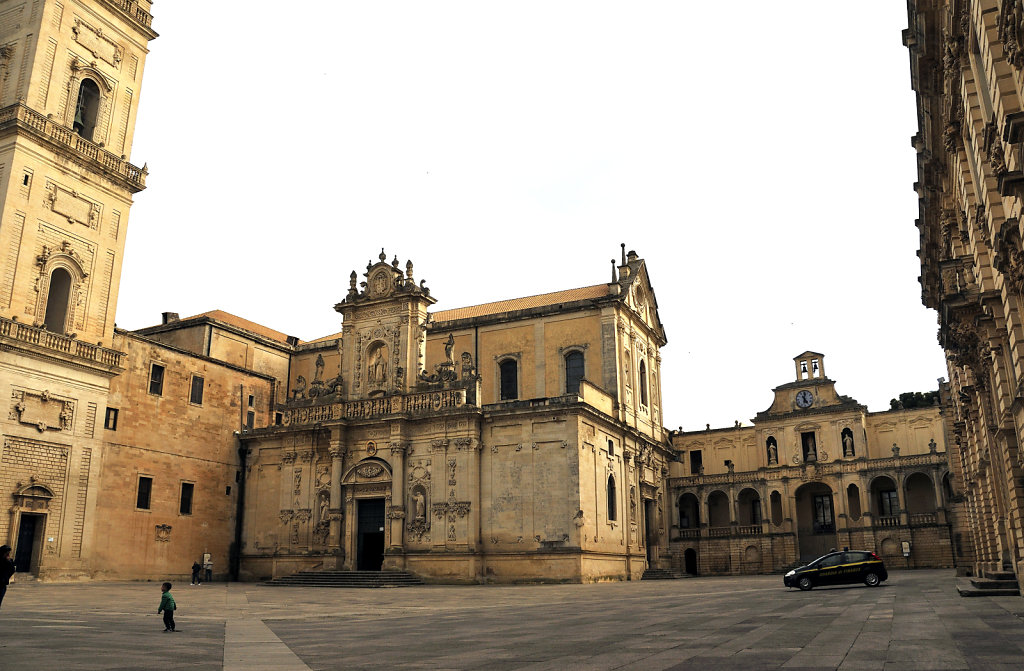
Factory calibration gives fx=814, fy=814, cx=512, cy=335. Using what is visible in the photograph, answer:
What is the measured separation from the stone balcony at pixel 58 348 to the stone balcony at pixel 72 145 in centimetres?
760

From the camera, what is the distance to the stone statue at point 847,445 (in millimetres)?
52750

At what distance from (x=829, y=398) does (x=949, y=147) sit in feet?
129

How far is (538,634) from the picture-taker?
1245 centimetres

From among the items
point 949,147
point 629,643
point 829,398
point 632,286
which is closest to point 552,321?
point 632,286

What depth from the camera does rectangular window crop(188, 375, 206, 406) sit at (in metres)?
40.4

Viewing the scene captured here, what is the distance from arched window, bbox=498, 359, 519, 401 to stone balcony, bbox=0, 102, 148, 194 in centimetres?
1973

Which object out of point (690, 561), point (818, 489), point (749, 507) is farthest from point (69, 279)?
point (818, 489)

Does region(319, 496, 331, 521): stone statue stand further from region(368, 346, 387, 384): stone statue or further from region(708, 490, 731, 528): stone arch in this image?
region(708, 490, 731, 528): stone arch

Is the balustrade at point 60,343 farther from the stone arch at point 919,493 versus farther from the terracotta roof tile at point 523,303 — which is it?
the stone arch at point 919,493

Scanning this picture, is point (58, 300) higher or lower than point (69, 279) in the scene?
lower

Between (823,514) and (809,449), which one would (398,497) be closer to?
(809,449)

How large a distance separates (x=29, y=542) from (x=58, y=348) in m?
7.46

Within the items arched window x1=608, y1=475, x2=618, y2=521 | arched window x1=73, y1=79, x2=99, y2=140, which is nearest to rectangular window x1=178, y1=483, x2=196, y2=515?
arched window x1=73, y1=79, x2=99, y2=140

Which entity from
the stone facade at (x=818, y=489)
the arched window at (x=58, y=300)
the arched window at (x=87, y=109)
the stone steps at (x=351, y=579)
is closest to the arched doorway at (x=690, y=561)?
the stone facade at (x=818, y=489)
